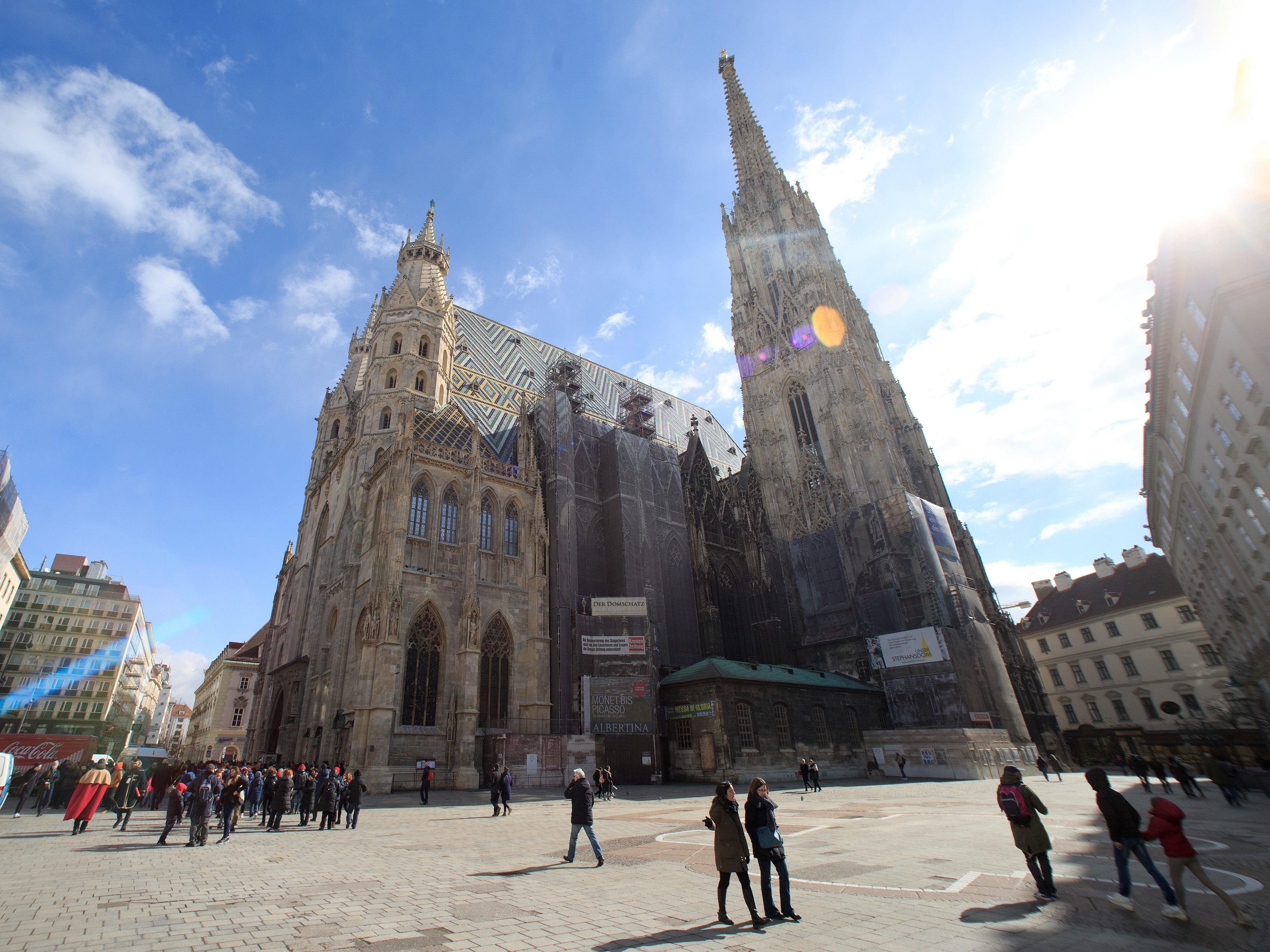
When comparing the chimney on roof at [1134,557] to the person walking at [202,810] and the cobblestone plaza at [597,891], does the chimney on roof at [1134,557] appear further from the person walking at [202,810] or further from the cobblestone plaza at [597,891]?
the person walking at [202,810]

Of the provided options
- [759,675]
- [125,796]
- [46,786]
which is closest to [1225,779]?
[759,675]

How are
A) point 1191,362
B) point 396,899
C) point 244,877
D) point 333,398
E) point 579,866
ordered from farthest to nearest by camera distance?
point 333,398, point 1191,362, point 579,866, point 244,877, point 396,899

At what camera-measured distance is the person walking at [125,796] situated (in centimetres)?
1334

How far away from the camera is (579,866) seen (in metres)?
8.26

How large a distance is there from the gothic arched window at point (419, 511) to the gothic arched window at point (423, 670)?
3317mm

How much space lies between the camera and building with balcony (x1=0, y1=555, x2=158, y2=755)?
183 feet

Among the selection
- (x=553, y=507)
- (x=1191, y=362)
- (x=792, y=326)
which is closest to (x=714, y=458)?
(x=792, y=326)

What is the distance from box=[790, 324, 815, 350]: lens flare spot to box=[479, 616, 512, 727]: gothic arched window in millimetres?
29742

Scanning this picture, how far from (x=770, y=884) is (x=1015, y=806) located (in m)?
2.59

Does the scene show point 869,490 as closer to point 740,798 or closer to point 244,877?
point 740,798

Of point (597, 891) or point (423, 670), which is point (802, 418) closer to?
point (423, 670)

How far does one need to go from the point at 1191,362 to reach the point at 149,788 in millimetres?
36964

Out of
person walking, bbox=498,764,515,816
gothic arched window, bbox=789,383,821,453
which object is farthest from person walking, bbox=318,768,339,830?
gothic arched window, bbox=789,383,821,453

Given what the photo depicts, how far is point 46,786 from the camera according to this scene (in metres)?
16.8
